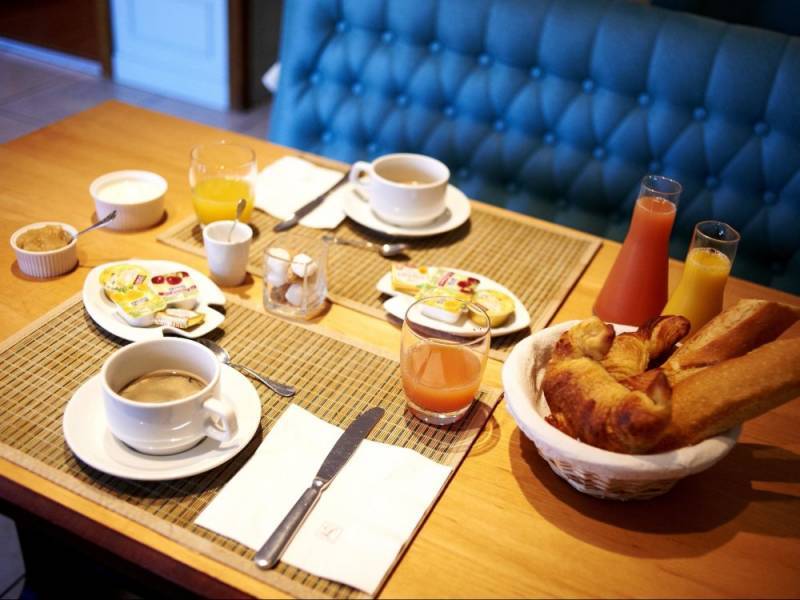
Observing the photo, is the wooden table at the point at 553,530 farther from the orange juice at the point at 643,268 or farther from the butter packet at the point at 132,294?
the orange juice at the point at 643,268

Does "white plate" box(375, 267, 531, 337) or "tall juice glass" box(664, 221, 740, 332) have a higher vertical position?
"tall juice glass" box(664, 221, 740, 332)

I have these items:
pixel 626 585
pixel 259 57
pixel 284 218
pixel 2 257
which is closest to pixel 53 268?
pixel 2 257

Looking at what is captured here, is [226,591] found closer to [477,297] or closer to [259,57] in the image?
[477,297]

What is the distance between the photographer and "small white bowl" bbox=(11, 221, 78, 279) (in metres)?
1.20

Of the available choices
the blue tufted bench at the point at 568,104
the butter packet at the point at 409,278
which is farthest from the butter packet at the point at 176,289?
the blue tufted bench at the point at 568,104

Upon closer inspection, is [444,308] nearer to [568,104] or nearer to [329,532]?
[329,532]

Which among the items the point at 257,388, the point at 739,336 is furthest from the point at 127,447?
the point at 739,336

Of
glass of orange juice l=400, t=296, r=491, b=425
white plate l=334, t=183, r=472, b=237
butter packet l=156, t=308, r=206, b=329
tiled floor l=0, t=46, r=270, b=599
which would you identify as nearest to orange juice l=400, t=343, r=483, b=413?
glass of orange juice l=400, t=296, r=491, b=425

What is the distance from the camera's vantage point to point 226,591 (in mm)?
779

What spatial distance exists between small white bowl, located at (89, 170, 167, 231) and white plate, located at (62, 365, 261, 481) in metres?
0.46

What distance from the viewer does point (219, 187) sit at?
1.40 metres

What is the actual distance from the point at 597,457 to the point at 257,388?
46cm

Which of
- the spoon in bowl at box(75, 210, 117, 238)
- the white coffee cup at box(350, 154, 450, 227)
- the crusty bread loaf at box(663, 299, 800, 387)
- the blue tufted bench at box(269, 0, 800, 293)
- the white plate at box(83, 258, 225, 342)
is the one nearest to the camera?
the crusty bread loaf at box(663, 299, 800, 387)

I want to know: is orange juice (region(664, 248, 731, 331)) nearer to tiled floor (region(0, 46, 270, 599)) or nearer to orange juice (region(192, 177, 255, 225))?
orange juice (region(192, 177, 255, 225))
